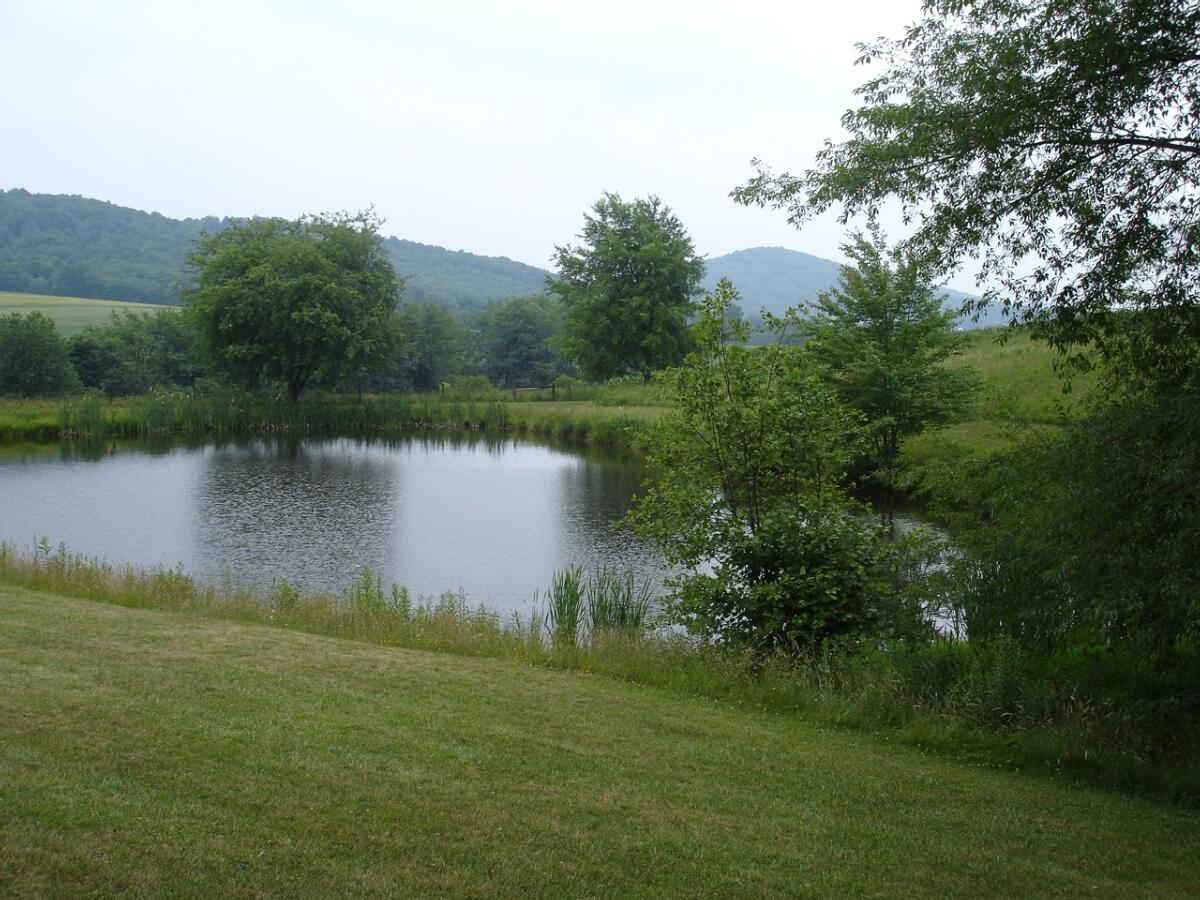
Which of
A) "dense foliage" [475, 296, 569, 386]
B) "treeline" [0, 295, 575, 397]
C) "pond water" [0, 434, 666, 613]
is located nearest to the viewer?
"pond water" [0, 434, 666, 613]

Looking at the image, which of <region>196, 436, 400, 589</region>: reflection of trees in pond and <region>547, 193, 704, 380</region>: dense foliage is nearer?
<region>196, 436, 400, 589</region>: reflection of trees in pond

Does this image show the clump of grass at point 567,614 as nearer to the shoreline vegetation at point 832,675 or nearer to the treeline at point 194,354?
the shoreline vegetation at point 832,675

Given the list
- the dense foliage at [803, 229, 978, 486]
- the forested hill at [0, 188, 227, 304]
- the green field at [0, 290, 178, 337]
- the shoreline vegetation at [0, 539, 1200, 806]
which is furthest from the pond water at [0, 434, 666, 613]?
the forested hill at [0, 188, 227, 304]

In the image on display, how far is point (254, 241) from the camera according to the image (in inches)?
1783

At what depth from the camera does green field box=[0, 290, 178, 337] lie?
78.2 meters

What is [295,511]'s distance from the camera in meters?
22.3

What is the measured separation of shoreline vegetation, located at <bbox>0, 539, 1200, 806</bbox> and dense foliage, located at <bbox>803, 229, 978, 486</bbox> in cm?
1061

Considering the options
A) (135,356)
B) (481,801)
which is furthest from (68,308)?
(481,801)

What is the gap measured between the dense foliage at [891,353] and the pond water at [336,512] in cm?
630

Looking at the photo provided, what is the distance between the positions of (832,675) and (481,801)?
176 inches

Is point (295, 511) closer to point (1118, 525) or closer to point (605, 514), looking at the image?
point (605, 514)

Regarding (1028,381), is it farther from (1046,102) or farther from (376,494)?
(1046,102)

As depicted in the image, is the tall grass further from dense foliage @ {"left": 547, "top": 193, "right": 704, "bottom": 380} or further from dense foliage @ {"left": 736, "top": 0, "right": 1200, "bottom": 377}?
dense foliage @ {"left": 736, "top": 0, "right": 1200, "bottom": 377}

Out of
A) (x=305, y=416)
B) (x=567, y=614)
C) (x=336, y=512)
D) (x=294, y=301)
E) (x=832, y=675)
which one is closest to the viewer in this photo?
(x=832, y=675)
